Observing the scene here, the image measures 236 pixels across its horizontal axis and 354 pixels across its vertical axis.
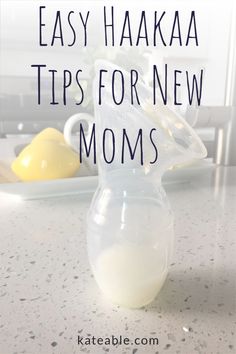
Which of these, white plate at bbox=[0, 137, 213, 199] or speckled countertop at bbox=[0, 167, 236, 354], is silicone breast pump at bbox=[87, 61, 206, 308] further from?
white plate at bbox=[0, 137, 213, 199]

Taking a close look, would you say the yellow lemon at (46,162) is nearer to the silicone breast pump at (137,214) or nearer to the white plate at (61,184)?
the white plate at (61,184)

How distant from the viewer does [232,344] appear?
24 cm

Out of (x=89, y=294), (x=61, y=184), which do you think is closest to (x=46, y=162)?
(x=61, y=184)

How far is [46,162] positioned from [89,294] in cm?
32

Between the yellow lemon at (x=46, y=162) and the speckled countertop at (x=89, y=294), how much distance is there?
101 mm

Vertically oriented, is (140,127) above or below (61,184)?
above

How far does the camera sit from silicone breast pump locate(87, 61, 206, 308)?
270mm

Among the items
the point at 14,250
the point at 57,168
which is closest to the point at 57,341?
the point at 14,250

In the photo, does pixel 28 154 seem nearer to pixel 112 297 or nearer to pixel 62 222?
pixel 62 222

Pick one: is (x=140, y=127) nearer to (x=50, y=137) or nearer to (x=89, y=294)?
(x=89, y=294)

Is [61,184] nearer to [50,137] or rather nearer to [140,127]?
[50,137]

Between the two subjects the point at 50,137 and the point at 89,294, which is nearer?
the point at 89,294

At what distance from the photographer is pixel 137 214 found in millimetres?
277

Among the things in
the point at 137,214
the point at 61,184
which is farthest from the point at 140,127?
the point at 61,184
